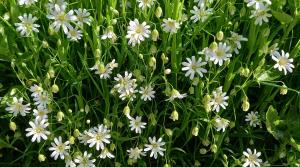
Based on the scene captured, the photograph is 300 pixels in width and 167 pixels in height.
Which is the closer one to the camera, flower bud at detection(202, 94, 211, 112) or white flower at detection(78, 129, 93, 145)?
flower bud at detection(202, 94, 211, 112)

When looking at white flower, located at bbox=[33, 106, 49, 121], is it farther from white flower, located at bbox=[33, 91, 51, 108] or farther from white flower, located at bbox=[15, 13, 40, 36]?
white flower, located at bbox=[15, 13, 40, 36]

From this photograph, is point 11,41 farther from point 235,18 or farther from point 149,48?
point 235,18

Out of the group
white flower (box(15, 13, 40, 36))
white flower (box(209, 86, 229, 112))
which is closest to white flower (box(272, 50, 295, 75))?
white flower (box(209, 86, 229, 112))

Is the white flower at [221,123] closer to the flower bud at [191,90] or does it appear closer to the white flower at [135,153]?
the flower bud at [191,90]

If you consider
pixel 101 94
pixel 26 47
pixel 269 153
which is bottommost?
pixel 269 153

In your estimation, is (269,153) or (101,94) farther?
(269,153)

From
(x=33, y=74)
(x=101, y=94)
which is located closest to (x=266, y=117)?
(x=101, y=94)

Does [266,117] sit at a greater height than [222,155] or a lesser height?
greater
